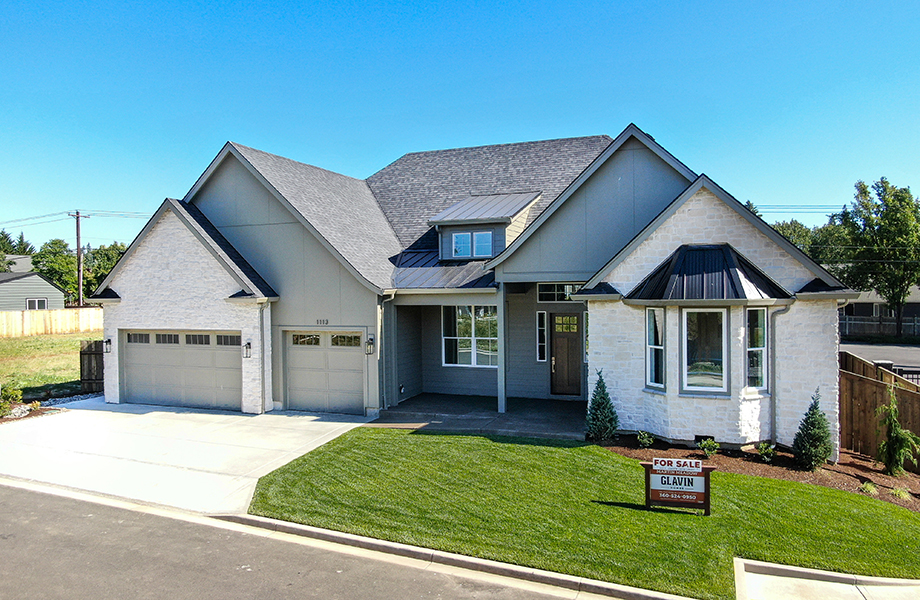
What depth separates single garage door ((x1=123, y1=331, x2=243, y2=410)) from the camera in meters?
16.7

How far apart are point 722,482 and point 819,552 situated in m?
2.34

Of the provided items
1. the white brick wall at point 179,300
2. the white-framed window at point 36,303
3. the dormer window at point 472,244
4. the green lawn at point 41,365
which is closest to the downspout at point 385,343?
the dormer window at point 472,244

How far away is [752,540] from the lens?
767 centimetres

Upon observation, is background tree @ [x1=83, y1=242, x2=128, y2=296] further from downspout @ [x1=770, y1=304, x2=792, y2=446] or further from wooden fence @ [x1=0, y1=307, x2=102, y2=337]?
downspout @ [x1=770, y1=304, x2=792, y2=446]

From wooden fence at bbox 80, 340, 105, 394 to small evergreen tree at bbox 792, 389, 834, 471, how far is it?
2091 cm

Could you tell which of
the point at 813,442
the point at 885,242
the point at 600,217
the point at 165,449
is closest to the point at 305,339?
the point at 165,449

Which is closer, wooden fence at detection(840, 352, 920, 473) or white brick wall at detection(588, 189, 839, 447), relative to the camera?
white brick wall at detection(588, 189, 839, 447)

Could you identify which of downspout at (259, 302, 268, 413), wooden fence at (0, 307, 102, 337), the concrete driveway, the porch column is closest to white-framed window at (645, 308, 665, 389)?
the porch column

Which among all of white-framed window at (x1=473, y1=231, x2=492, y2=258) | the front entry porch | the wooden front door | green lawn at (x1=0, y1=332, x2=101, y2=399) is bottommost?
the front entry porch

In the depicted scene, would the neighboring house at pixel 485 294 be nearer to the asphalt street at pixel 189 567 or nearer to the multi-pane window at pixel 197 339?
the multi-pane window at pixel 197 339

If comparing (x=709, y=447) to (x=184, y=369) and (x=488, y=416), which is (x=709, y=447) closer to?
(x=488, y=416)

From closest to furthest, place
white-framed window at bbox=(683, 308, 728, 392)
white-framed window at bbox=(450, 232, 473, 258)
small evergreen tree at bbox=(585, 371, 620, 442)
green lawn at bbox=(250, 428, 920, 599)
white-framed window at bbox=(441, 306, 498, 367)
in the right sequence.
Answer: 1. green lawn at bbox=(250, 428, 920, 599)
2. white-framed window at bbox=(683, 308, 728, 392)
3. small evergreen tree at bbox=(585, 371, 620, 442)
4. white-framed window at bbox=(450, 232, 473, 258)
5. white-framed window at bbox=(441, 306, 498, 367)

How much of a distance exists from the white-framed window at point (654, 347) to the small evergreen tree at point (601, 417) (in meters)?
0.98

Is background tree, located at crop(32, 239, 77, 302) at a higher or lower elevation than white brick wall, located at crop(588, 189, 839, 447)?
higher
